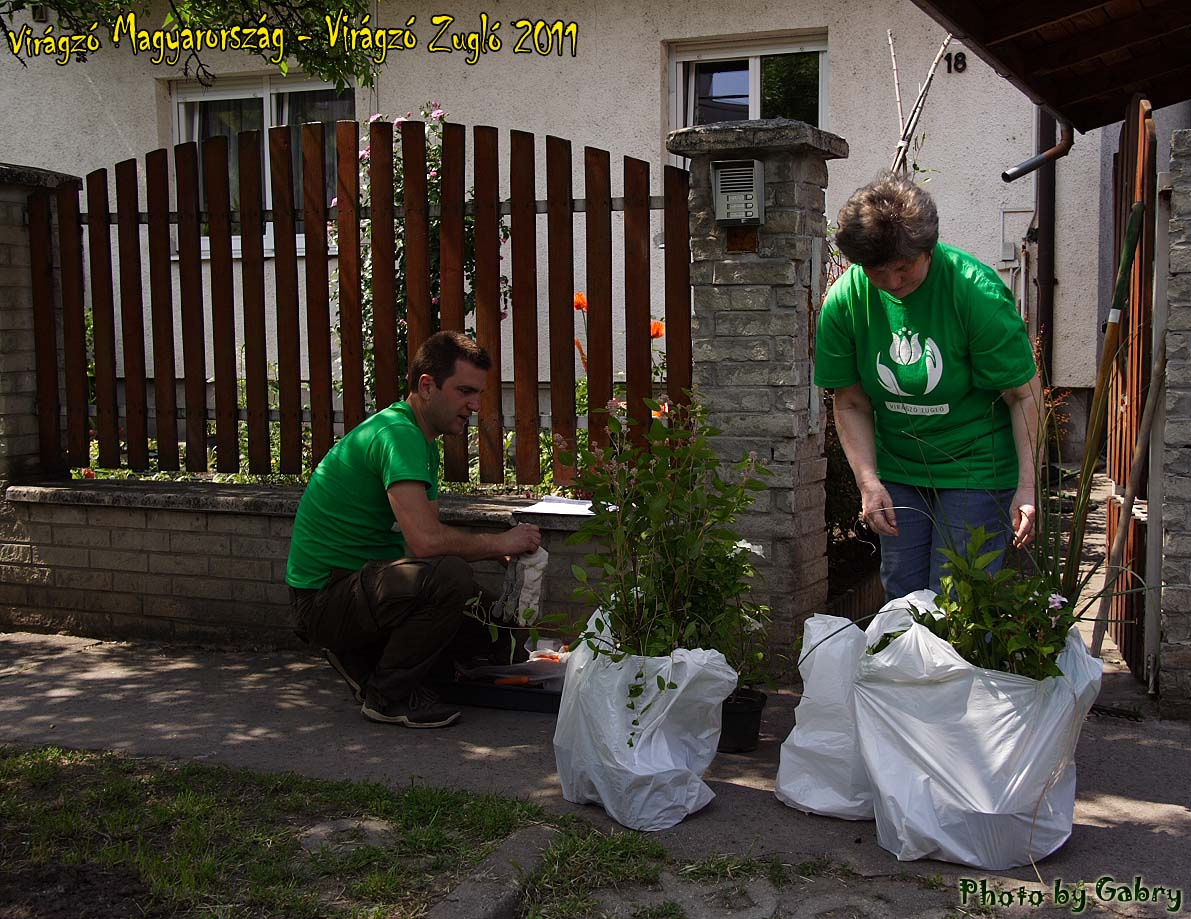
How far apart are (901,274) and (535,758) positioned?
76.3 inches

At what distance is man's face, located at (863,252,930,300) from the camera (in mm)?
3406

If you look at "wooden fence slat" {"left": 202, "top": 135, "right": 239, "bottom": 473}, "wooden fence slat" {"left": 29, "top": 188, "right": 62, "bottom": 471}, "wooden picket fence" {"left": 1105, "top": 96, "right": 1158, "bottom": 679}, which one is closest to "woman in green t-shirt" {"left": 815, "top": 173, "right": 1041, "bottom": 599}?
"wooden picket fence" {"left": 1105, "top": 96, "right": 1158, "bottom": 679}

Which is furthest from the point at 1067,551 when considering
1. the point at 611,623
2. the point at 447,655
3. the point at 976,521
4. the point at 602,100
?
the point at 602,100

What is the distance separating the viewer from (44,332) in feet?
20.0

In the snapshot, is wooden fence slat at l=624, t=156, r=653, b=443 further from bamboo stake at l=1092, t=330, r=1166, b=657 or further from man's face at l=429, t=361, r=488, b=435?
bamboo stake at l=1092, t=330, r=1166, b=657

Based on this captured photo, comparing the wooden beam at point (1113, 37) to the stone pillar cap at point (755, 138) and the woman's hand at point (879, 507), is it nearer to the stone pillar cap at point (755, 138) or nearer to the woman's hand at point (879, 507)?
the stone pillar cap at point (755, 138)

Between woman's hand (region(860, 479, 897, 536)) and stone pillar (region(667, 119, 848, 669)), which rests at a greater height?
stone pillar (region(667, 119, 848, 669))

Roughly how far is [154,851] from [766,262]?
114 inches

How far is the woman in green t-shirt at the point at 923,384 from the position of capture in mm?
3393

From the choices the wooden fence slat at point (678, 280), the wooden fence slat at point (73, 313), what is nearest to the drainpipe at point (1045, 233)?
the wooden fence slat at point (678, 280)

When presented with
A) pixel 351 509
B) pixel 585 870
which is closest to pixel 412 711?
pixel 351 509

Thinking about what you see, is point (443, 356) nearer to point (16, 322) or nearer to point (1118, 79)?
point (16, 322)

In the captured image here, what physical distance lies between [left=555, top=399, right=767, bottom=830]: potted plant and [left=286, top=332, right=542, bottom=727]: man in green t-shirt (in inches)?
26.0

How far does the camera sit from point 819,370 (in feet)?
12.5
